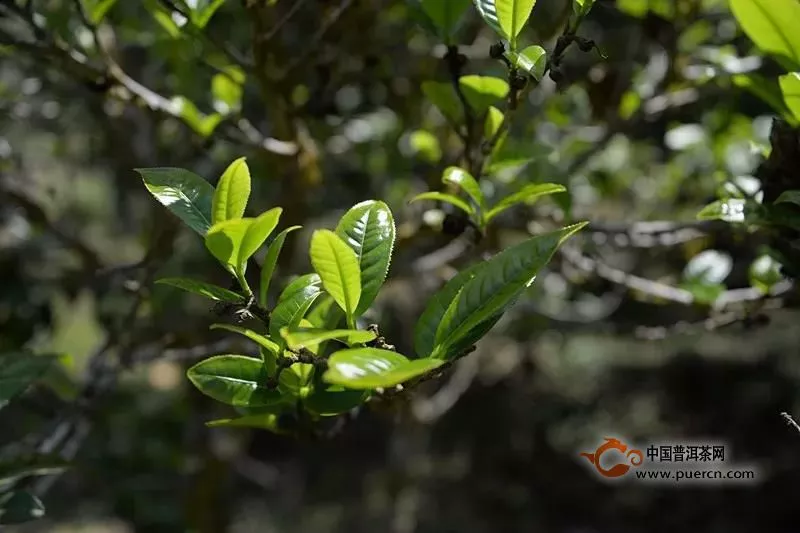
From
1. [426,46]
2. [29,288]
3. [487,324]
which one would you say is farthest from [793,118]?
[29,288]

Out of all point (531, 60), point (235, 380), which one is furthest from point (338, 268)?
point (531, 60)

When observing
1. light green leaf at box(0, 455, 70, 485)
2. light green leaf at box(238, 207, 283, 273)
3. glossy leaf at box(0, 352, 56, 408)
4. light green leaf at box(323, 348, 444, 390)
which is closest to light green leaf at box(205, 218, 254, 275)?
light green leaf at box(238, 207, 283, 273)

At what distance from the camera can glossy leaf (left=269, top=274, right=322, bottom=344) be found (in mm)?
689

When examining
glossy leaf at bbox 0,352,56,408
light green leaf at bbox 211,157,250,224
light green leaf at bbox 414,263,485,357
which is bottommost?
glossy leaf at bbox 0,352,56,408

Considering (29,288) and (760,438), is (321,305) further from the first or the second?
(760,438)

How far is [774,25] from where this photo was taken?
807mm

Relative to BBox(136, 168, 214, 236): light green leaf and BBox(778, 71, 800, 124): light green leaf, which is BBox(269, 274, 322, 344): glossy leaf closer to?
BBox(136, 168, 214, 236): light green leaf

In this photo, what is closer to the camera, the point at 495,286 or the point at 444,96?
the point at 495,286

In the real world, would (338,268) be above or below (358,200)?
above

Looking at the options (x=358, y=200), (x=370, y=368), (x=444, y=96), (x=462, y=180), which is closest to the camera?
(x=370, y=368)

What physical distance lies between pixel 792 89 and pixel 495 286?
379 mm

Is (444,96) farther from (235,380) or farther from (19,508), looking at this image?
(19,508)

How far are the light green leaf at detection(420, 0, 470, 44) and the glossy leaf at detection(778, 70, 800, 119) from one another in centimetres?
35

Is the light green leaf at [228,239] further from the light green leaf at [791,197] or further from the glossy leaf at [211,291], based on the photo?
the light green leaf at [791,197]
